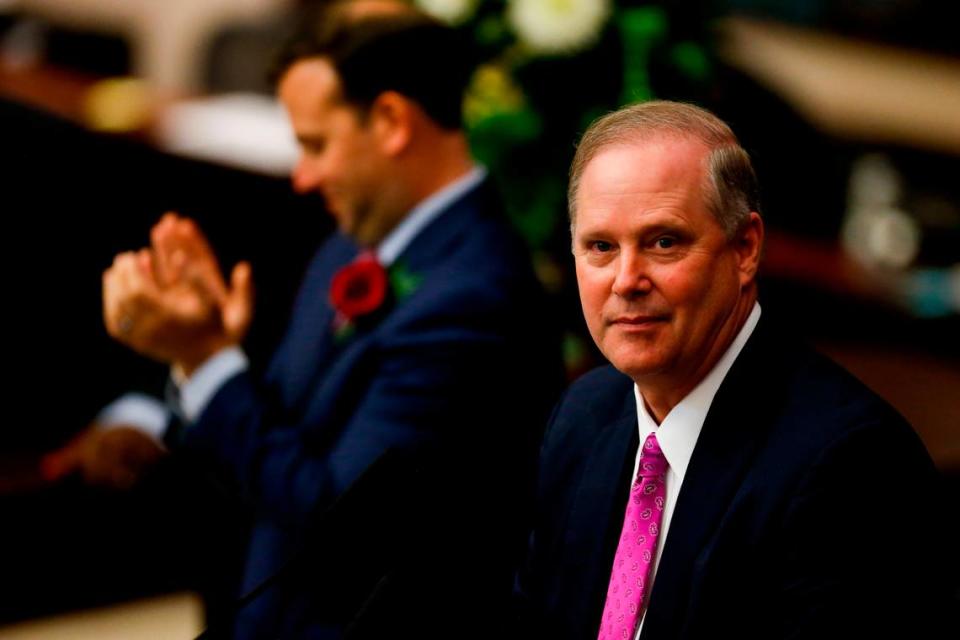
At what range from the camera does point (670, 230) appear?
104 cm

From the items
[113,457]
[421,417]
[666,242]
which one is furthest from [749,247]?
[113,457]

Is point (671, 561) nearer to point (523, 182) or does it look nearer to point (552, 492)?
point (552, 492)

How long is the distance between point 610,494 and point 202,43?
604 centimetres

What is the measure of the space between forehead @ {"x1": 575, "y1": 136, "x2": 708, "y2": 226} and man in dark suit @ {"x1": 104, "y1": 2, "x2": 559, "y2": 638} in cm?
44

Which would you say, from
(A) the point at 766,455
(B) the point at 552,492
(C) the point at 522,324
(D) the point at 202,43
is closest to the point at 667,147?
(A) the point at 766,455

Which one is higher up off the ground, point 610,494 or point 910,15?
point 910,15

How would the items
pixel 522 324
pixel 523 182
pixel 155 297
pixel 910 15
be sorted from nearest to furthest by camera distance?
pixel 155 297 < pixel 522 324 < pixel 523 182 < pixel 910 15

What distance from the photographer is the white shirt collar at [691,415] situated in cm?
111

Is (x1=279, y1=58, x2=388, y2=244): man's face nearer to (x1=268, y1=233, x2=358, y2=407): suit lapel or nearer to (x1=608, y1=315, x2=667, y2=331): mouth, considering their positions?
(x1=268, y1=233, x2=358, y2=407): suit lapel

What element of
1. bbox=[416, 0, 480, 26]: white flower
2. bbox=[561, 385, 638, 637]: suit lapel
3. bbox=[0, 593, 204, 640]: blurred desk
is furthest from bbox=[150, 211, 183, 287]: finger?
bbox=[0, 593, 204, 640]: blurred desk

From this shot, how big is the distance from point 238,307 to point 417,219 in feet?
0.93

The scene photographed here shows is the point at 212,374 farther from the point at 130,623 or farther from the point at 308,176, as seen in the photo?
the point at 130,623

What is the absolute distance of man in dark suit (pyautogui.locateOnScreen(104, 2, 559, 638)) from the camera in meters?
1.53

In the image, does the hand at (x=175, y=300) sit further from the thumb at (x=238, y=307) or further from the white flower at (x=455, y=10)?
the white flower at (x=455, y=10)
